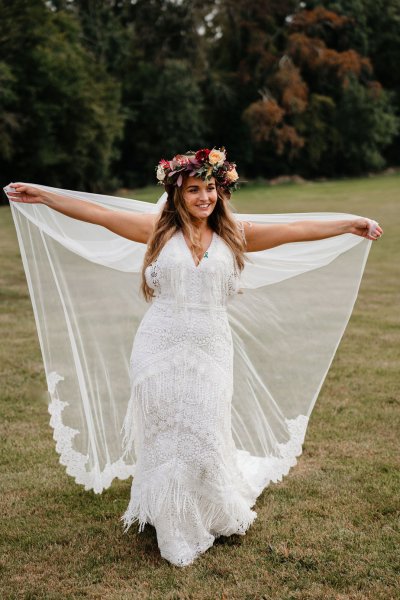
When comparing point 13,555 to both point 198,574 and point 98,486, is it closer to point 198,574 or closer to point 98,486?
point 98,486

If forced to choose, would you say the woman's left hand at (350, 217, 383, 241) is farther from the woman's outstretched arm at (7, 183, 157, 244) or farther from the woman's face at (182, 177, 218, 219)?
the woman's outstretched arm at (7, 183, 157, 244)

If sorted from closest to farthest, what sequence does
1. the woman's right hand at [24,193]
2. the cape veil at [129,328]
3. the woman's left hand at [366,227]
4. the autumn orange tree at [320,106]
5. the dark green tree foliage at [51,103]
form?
the woman's right hand at [24,193] → the woman's left hand at [366,227] → the cape veil at [129,328] → the dark green tree foliage at [51,103] → the autumn orange tree at [320,106]

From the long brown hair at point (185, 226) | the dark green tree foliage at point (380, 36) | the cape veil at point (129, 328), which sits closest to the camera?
the long brown hair at point (185, 226)

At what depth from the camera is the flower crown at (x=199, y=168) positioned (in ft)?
14.3

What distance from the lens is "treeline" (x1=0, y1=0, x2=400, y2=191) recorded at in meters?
40.5

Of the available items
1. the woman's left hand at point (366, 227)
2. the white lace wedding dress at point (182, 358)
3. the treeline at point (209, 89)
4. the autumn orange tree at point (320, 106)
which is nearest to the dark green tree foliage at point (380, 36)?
the treeline at point (209, 89)

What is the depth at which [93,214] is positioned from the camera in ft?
15.2

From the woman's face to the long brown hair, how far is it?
4cm

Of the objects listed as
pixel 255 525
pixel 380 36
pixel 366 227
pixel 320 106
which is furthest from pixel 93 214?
pixel 380 36

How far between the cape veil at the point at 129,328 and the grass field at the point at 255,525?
1.13 ft

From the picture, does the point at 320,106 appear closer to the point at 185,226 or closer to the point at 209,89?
the point at 209,89

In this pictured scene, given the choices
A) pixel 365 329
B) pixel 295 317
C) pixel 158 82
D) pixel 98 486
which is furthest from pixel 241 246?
pixel 158 82

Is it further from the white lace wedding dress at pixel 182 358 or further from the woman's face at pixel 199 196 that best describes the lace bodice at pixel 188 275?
the woman's face at pixel 199 196

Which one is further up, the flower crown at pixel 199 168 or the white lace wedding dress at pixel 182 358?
the flower crown at pixel 199 168
